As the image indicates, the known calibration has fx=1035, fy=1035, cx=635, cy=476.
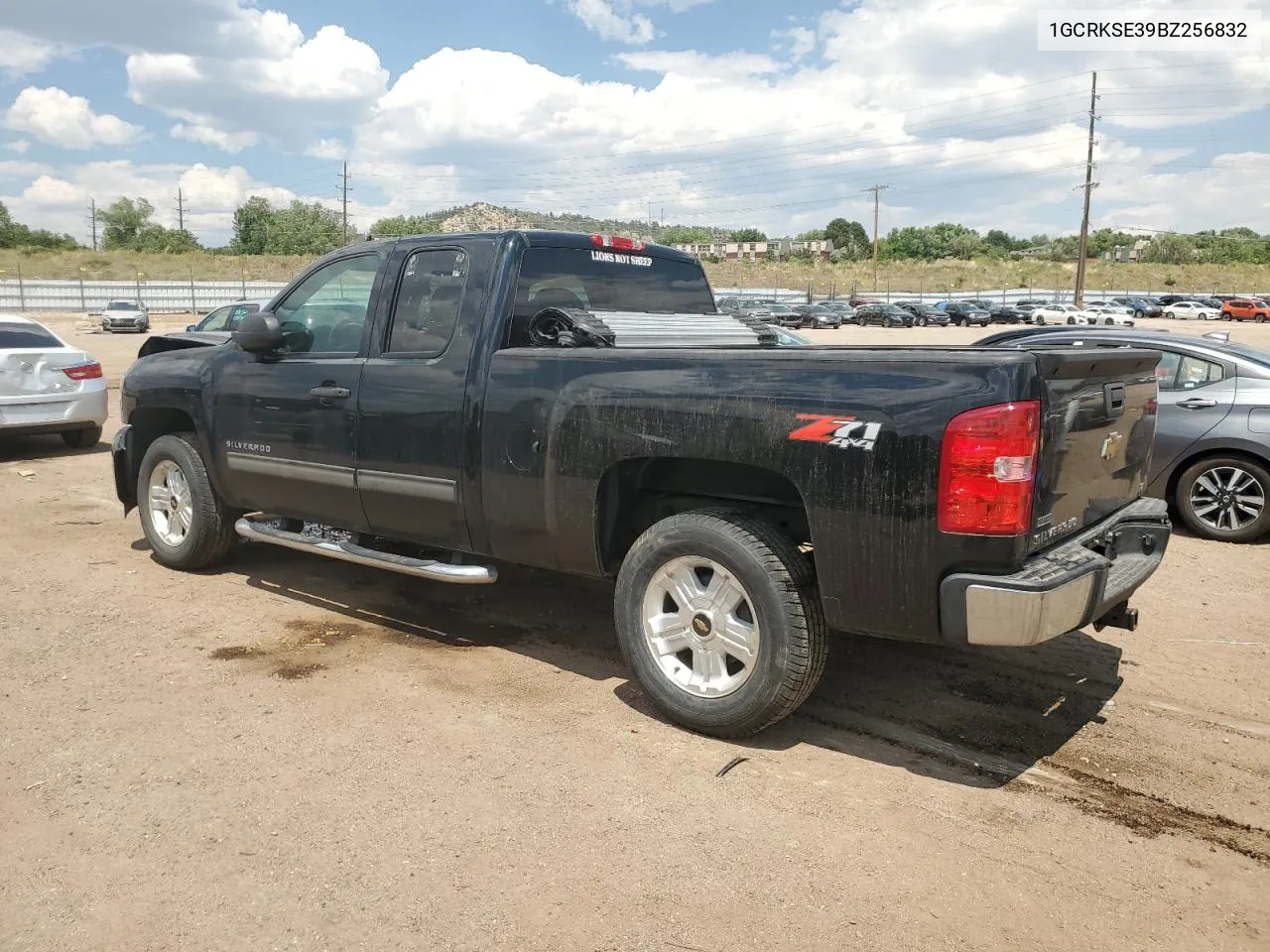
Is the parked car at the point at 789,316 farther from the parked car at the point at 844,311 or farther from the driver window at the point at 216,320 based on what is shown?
the driver window at the point at 216,320

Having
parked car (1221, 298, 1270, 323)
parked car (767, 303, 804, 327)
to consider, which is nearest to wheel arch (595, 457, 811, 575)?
parked car (767, 303, 804, 327)

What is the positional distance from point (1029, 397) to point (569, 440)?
1.83 metres

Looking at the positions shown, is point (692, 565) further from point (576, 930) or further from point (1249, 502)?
point (1249, 502)

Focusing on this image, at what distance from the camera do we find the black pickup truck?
3404 millimetres

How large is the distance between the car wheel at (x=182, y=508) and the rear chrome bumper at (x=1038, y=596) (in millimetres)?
4515

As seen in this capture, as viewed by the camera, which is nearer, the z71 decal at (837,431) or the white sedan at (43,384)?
the z71 decal at (837,431)

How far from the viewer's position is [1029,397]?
3.30m

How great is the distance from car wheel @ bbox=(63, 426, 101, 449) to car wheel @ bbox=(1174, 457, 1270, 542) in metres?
11.2

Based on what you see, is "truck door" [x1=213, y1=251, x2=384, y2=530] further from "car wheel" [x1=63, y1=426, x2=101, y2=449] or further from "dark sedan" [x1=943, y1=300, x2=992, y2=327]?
"dark sedan" [x1=943, y1=300, x2=992, y2=327]

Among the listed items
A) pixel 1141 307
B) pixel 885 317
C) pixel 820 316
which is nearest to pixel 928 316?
pixel 885 317

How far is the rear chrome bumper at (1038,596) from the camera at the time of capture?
11.0 feet

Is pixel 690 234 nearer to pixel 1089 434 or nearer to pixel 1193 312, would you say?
pixel 1193 312

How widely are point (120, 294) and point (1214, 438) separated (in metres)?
57.1

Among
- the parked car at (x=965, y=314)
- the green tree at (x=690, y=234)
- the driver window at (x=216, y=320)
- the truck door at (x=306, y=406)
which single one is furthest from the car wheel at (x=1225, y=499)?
the green tree at (x=690, y=234)
